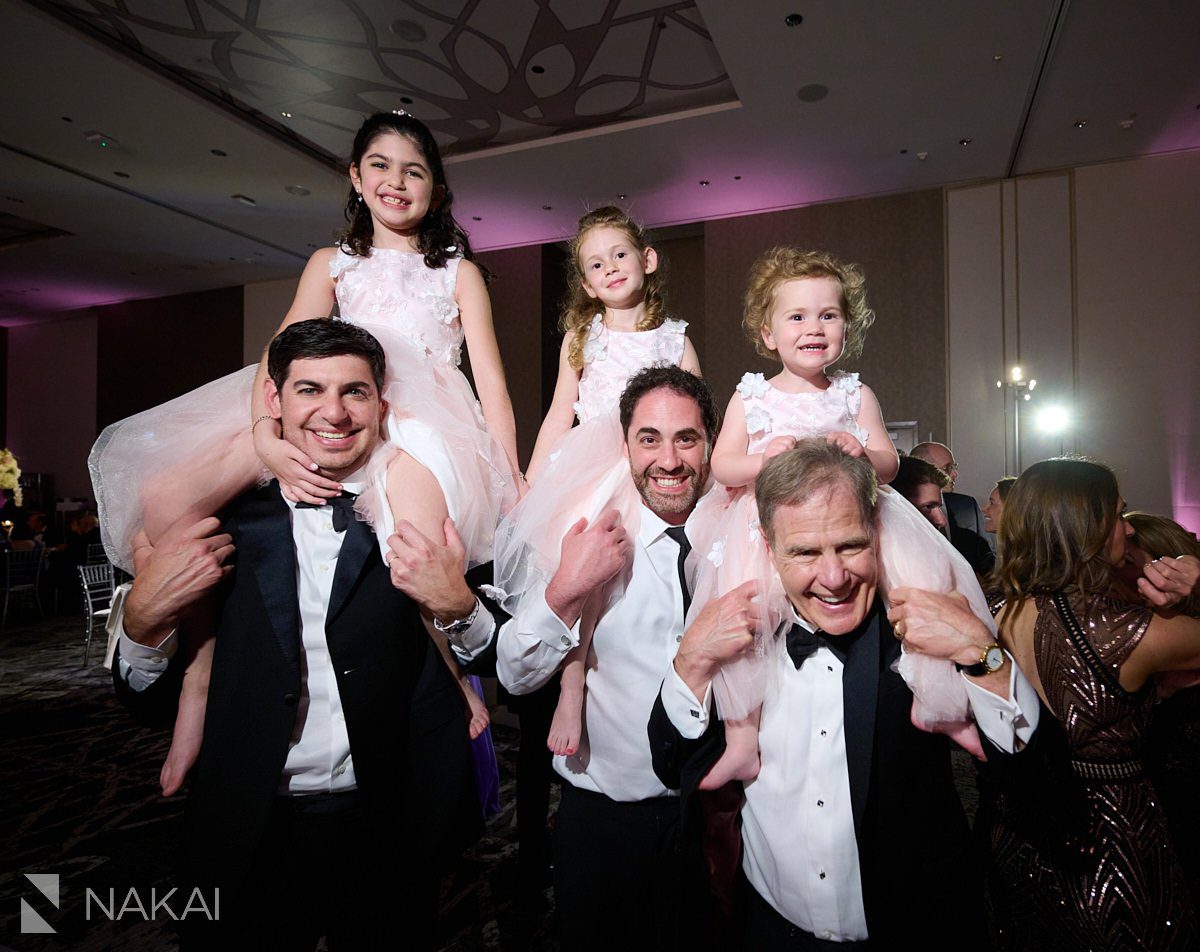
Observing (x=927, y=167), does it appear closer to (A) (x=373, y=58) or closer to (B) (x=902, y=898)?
(A) (x=373, y=58)

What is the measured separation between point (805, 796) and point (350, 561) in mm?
1265

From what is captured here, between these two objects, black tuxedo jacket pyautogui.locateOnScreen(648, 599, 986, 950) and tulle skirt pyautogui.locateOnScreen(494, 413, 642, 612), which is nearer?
black tuxedo jacket pyautogui.locateOnScreen(648, 599, 986, 950)

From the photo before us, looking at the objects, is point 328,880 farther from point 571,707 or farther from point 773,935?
point 773,935

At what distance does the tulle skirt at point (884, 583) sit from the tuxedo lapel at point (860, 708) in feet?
0.24

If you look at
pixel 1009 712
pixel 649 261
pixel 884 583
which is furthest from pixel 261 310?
pixel 1009 712

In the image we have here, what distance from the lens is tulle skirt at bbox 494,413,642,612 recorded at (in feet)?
6.36

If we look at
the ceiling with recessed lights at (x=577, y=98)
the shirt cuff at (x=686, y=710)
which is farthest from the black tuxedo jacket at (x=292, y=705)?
the ceiling with recessed lights at (x=577, y=98)

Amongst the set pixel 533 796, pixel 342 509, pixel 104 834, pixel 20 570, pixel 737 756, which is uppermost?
pixel 342 509

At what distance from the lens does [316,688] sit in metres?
1.71

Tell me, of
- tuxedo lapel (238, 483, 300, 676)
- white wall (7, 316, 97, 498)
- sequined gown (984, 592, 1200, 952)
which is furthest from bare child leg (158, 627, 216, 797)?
white wall (7, 316, 97, 498)

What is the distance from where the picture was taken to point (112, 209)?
9078mm

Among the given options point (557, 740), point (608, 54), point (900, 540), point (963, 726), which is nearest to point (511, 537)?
point (557, 740)

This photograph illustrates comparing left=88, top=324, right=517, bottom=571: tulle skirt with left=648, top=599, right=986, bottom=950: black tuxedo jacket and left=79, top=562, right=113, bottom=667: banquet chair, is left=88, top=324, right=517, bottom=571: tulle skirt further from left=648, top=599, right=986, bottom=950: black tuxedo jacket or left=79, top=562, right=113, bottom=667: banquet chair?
left=79, top=562, right=113, bottom=667: banquet chair

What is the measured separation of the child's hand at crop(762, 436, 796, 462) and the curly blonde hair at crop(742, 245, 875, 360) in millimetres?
448
